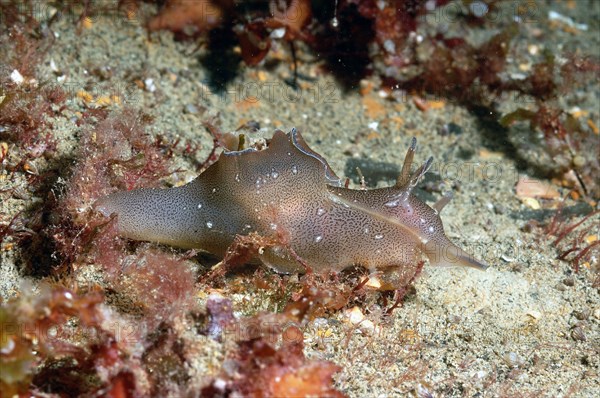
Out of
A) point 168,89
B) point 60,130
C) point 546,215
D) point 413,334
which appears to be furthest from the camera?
point 168,89

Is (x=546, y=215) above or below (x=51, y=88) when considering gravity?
below

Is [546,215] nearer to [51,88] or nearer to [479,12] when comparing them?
[479,12]

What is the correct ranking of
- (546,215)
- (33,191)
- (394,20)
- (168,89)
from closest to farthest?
(33,191) < (546,215) < (168,89) < (394,20)

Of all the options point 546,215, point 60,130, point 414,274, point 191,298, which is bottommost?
point 546,215

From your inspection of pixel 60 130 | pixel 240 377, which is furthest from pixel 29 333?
pixel 60 130

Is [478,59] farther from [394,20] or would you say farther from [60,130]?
[60,130]

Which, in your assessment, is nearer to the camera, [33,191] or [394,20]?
[33,191]
